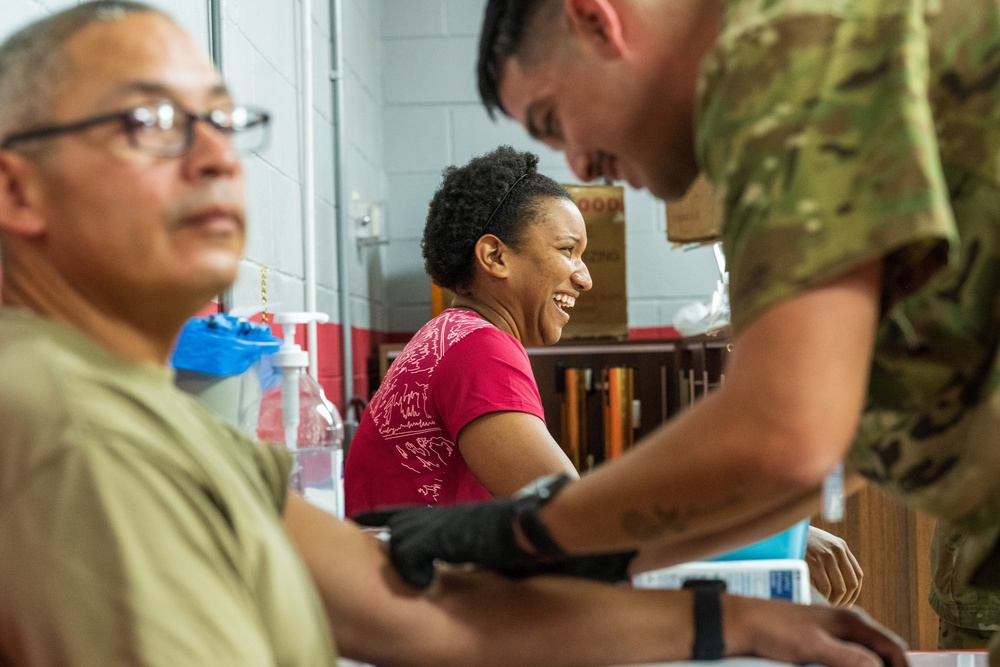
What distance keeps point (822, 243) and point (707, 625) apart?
0.47m

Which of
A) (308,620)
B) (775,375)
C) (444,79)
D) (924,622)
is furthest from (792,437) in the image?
(444,79)

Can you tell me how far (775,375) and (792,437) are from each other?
46 mm

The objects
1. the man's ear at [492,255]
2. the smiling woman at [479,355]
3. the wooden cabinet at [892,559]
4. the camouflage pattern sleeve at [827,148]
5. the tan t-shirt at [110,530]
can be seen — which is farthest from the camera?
the wooden cabinet at [892,559]

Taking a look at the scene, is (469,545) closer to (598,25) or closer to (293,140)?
(598,25)

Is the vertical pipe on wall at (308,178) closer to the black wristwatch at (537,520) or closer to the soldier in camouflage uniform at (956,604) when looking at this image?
the soldier in camouflage uniform at (956,604)

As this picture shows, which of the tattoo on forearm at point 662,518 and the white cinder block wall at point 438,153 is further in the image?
the white cinder block wall at point 438,153

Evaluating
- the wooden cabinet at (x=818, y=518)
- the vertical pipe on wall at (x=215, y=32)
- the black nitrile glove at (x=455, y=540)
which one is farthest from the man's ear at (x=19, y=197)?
the wooden cabinet at (x=818, y=518)

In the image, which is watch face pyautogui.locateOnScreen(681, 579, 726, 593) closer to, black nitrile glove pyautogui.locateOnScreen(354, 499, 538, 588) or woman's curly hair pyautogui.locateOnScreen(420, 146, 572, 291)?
black nitrile glove pyautogui.locateOnScreen(354, 499, 538, 588)

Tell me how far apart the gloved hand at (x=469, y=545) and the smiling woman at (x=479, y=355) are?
468 millimetres

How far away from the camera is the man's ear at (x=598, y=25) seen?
90cm

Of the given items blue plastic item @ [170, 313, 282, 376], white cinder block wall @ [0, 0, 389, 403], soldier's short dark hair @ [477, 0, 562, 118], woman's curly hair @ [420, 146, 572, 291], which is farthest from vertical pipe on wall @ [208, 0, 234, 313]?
soldier's short dark hair @ [477, 0, 562, 118]

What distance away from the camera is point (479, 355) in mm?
1700

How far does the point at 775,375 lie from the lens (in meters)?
0.75

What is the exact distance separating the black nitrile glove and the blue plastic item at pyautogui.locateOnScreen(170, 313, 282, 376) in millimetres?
530
